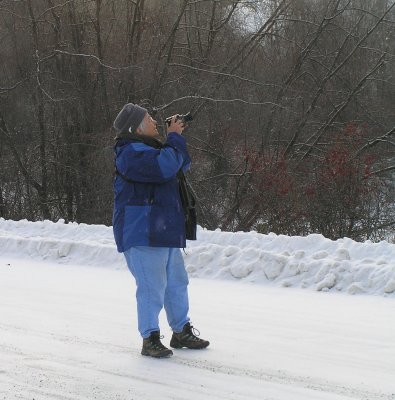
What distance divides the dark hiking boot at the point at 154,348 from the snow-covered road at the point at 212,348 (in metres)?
0.05

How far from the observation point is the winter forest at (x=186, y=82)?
2103cm

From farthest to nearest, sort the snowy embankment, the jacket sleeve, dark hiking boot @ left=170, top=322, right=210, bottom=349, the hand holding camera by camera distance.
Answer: the snowy embankment
dark hiking boot @ left=170, top=322, right=210, bottom=349
the hand holding camera
the jacket sleeve

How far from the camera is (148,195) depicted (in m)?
4.64

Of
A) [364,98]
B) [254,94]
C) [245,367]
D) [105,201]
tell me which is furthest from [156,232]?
[364,98]

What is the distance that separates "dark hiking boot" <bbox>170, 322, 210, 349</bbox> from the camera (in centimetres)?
488

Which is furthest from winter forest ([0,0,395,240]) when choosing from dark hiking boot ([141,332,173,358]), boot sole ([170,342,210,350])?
Result: dark hiking boot ([141,332,173,358])

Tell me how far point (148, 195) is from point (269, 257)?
3.89m

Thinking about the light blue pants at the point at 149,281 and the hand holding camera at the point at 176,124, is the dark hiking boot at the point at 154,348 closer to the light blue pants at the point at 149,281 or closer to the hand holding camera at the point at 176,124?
the light blue pants at the point at 149,281

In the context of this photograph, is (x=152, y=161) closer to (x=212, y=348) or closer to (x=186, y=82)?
(x=212, y=348)

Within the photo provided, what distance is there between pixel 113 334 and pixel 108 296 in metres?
1.89

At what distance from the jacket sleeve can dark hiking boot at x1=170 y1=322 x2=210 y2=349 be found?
107cm

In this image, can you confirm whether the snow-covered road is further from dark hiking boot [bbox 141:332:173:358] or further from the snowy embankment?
the snowy embankment

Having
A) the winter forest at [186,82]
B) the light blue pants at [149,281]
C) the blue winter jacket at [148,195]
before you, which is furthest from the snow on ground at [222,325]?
the winter forest at [186,82]

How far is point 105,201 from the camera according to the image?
1988cm
